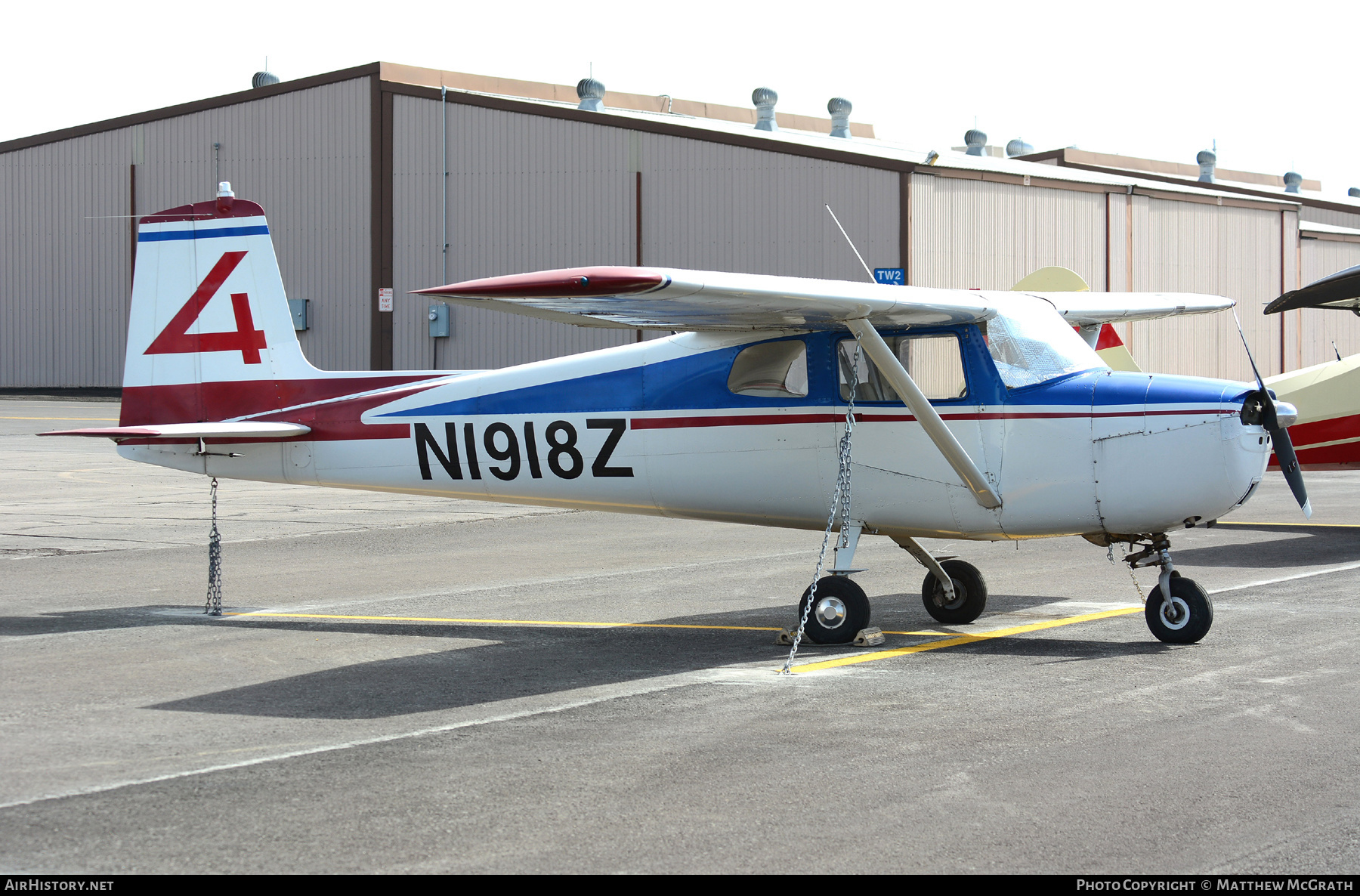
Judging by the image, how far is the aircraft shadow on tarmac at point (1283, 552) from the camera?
42.5 ft

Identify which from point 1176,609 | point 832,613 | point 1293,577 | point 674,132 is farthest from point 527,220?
point 1176,609

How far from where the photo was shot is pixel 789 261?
3105cm

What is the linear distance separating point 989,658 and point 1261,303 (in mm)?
33020

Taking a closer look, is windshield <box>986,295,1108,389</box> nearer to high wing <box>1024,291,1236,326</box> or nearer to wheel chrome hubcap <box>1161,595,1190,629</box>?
high wing <box>1024,291,1236,326</box>

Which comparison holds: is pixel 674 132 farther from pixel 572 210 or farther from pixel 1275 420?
pixel 1275 420

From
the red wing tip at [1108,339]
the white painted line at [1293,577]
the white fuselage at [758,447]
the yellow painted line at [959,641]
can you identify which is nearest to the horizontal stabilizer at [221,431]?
the white fuselage at [758,447]

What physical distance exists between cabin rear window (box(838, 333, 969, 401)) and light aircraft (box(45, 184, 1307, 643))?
14mm

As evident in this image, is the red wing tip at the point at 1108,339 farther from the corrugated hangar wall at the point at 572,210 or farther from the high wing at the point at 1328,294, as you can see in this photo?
the corrugated hangar wall at the point at 572,210

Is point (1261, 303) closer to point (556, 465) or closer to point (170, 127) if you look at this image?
point (170, 127)

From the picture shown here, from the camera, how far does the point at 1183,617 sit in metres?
8.64

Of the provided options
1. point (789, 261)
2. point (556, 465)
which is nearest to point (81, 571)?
point (556, 465)

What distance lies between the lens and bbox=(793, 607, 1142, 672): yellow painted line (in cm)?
821

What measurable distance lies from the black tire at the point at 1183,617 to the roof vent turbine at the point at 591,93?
34909 mm

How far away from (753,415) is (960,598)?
197 centimetres
